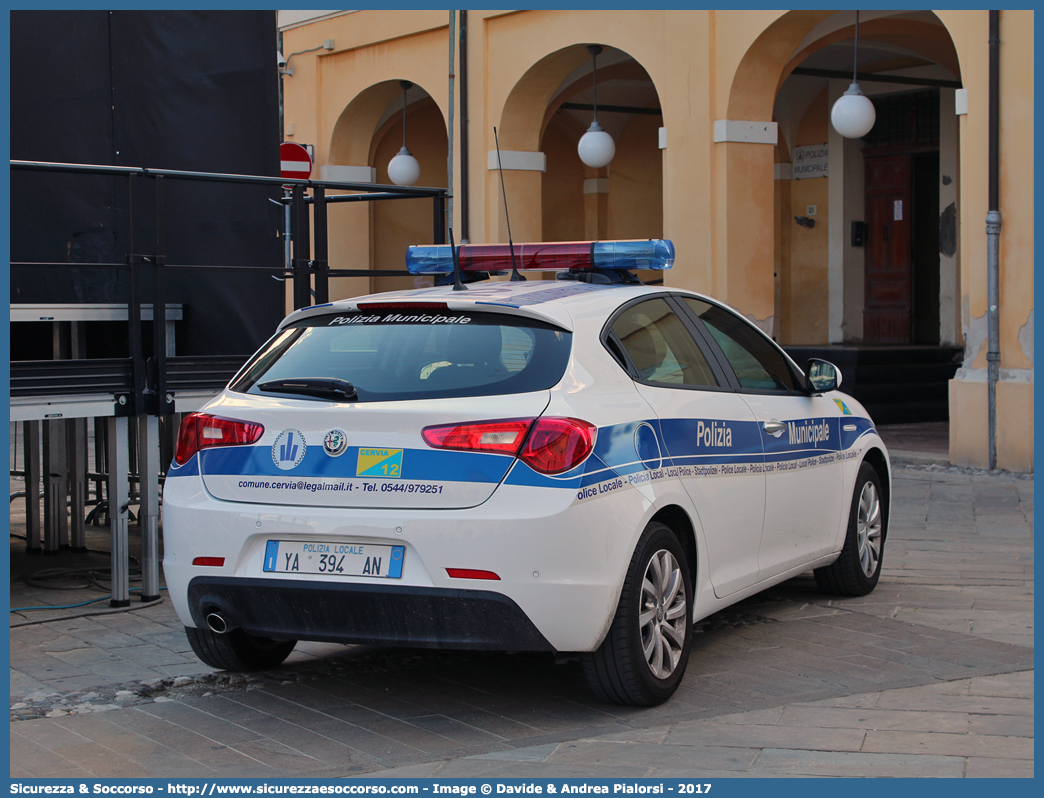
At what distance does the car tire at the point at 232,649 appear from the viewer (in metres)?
4.97

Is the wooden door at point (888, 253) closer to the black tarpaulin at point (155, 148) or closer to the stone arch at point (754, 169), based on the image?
the stone arch at point (754, 169)

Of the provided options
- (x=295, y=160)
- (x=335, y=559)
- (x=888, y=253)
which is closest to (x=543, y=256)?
(x=335, y=559)

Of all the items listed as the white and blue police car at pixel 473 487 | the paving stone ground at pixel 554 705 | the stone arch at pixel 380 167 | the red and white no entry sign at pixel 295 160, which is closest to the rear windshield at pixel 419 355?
the white and blue police car at pixel 473 487

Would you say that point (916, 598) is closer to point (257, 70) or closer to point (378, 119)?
point (257, 70)

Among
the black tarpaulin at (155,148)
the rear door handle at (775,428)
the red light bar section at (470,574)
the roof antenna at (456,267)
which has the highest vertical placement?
the black tarpaulin at (155,148)

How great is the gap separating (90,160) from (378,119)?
12.8 meters

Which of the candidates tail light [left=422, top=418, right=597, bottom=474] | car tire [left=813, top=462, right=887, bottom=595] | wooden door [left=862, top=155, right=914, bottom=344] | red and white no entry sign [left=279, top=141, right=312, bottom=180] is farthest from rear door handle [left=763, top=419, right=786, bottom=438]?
wooden door [left=862, top=155, right=914, bottom=344]

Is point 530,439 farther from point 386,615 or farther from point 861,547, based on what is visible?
point 861,547

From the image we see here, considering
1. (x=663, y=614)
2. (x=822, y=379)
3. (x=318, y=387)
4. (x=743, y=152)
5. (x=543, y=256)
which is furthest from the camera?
(x=743, y=152)

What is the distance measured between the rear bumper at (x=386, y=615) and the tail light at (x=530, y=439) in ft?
1.47

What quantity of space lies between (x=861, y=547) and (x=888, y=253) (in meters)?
13.6

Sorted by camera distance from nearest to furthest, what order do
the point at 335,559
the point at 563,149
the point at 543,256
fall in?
the point at 335,559, the point at 543,256, the point at 563,149

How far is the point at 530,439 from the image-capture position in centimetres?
418

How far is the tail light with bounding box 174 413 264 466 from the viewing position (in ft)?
14.9
